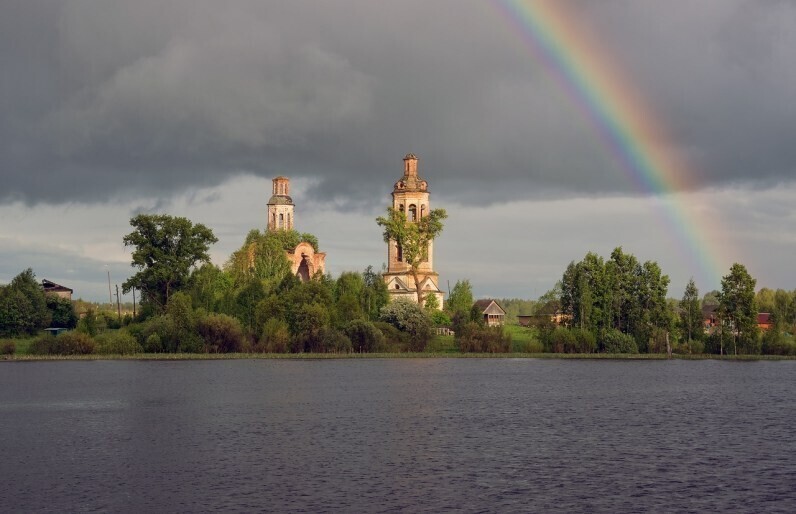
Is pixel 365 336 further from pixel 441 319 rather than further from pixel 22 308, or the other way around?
pixel 22 308

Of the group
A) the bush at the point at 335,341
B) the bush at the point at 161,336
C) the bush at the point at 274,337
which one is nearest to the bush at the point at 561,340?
the bush at the point at 335,341

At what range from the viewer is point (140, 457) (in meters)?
45.3

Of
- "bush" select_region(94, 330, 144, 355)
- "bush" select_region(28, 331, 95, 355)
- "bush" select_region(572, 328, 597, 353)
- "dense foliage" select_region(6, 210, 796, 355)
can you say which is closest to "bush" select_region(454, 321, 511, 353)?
"dense foliage" select_region(6, 210, 796, 355)

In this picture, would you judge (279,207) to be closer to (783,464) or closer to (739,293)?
(739,293)

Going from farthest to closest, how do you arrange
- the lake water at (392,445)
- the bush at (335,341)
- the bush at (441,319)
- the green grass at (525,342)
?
the bush at (441,319) → the green grass at (525,342) → the bush at (335,341) → the lake water at (392,445)

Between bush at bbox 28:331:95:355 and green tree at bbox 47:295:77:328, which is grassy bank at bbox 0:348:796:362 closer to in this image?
bush at bbox 28:331:95:355

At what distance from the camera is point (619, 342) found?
126m

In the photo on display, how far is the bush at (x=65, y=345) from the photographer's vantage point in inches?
4525

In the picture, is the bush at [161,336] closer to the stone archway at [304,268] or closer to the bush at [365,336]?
the bush at [365,336]

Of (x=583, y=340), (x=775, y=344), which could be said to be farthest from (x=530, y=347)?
(x=775, y=344)

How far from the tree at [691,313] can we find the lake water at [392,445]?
38.1 meters

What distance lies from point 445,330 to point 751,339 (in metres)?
43.5

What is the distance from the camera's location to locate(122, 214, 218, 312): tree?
133000mm

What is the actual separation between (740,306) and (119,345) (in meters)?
75.0
